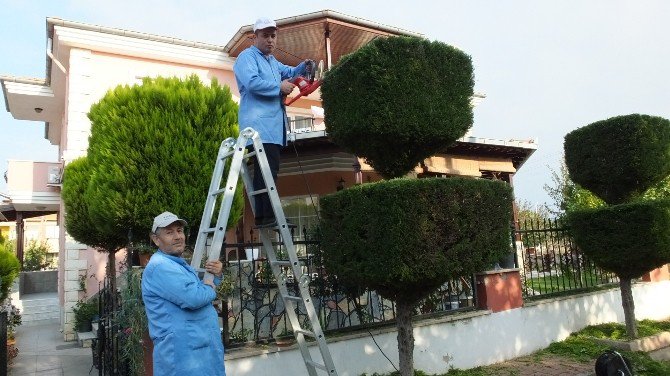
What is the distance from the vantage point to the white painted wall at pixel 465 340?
4.92 meters

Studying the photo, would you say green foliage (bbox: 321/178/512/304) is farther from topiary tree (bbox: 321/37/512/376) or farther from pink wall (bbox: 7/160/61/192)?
pink wall (bbox: 7/160/61/192)

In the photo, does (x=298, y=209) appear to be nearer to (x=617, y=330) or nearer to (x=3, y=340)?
(x=617, y=330)

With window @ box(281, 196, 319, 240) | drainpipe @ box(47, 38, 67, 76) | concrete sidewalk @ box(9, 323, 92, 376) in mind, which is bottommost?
concrete sidewalk @ box(9, 323, 92, 376)

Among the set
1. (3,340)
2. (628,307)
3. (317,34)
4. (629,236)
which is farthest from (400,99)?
(317,34)

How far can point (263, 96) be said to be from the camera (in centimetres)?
448

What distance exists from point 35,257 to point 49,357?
2129 centimetres

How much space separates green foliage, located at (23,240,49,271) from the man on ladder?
2679 centimetres

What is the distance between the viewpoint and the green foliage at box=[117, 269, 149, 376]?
4516 mm

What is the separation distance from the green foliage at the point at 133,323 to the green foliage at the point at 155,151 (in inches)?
32.8

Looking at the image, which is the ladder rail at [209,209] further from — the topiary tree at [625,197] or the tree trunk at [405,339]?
the topiary tree at [625,197]

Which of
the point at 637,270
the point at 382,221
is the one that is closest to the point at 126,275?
the point at 382,221

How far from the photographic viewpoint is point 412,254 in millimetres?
4168

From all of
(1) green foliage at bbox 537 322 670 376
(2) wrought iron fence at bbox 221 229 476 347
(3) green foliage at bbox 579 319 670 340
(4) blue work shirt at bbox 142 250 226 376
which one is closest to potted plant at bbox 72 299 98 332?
(2) wrought iron fence at bbox 221 229 476 347

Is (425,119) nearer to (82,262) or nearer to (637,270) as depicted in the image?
(637,270)
